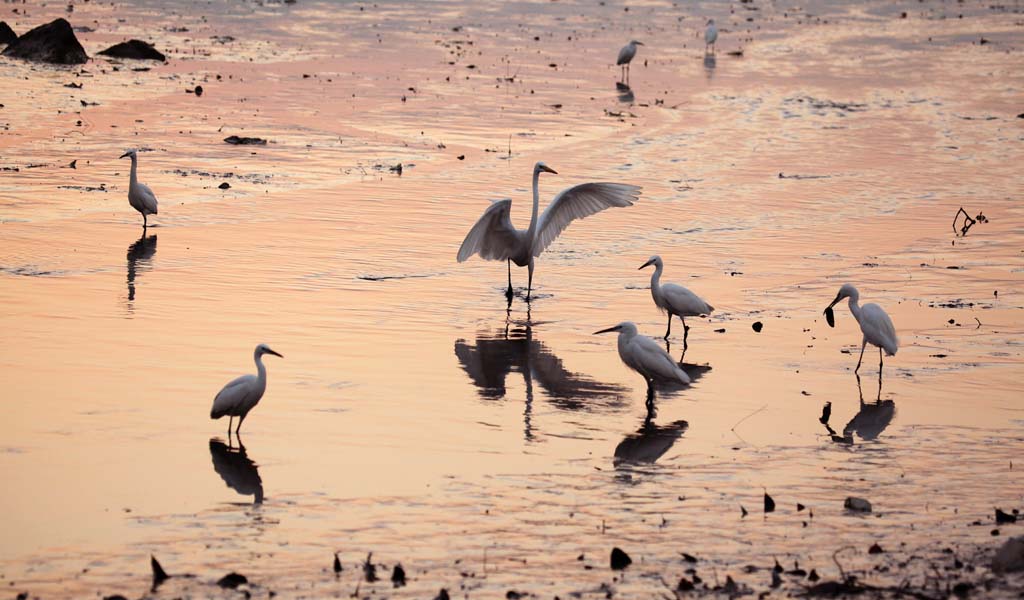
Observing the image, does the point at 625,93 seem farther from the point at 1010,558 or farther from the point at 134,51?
the point at 1010,558

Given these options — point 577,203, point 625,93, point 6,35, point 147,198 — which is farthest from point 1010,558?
point 6,35

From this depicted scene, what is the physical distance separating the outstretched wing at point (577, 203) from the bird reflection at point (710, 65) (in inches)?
749

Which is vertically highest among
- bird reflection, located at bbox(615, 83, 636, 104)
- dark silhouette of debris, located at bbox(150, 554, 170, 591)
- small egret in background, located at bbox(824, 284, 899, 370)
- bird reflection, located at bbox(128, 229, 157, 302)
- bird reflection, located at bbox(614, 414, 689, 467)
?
bird reflection, located at bbox(615, 83, 636, 104)

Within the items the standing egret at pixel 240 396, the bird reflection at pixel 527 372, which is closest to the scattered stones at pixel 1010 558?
the bird reflection at pixel 527 372

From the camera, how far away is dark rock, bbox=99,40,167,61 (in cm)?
3275

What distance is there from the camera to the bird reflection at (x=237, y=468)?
9.50 m

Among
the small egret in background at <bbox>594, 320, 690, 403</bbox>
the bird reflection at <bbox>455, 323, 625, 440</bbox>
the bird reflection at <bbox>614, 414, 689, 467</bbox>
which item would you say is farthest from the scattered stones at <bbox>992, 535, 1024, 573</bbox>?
the small egret in background at <bbox>594, 320, 690, 403</bbox>

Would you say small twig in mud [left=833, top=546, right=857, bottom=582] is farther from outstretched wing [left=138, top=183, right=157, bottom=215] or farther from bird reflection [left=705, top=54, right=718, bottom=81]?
bird reflection [left=705, top=54, right=718, bottom=81]

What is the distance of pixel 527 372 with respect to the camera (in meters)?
13.1

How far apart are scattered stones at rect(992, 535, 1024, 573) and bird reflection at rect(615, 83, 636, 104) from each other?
77.6 ft

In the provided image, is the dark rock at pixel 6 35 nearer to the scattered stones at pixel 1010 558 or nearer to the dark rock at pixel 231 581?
the dark rock at pixel 231 581

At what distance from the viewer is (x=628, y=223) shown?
19875mm

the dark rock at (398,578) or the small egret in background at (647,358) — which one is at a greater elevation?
the small egret in background at (647,358)

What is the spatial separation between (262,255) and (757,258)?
6.14m
